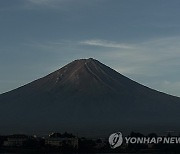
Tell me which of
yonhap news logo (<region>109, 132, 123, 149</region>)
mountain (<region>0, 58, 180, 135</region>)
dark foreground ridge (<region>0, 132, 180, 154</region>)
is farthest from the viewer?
mountain (<region>0, 58, 180, 135</region>)

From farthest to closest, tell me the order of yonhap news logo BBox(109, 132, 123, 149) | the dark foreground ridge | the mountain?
the mountain, the dark foreground ridge, yonhap news logo BBox(109, 132, 123, 149)

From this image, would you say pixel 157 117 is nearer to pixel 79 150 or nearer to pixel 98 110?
pixel 98 110

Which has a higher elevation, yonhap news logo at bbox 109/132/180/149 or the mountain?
the mountain

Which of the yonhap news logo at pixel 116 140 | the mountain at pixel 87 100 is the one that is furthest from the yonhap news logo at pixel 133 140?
the mountain at pixel 87 100

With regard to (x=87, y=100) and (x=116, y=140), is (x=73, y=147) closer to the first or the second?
(x=116, y=140)

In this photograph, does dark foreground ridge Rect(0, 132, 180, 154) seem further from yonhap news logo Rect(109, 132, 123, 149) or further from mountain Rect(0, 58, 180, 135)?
mountain Rect(0, 58, 180, 135)

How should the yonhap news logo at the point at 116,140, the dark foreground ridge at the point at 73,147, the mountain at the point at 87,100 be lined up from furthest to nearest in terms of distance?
1. the mountain at the point at 87,100
2. the dark foreground ridge at the point at 73,147
3. the yonhap news logo at the point at 116,140

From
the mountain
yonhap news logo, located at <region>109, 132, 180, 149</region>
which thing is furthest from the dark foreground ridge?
the mountain

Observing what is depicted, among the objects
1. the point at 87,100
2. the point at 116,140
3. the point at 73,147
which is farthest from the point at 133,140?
the point at 87,100

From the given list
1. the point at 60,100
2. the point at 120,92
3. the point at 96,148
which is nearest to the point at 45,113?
the point at 60,100

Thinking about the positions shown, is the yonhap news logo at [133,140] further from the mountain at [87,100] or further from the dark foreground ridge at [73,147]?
Answer: the mountain at [87,100]
